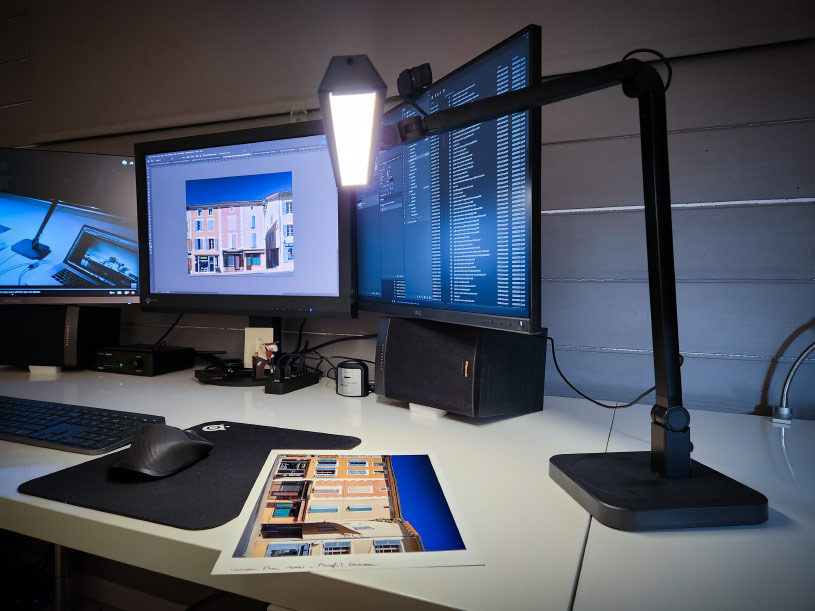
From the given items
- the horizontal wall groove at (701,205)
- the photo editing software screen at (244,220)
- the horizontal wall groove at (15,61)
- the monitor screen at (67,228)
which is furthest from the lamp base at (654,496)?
the horizontal wall groove at (15,61)

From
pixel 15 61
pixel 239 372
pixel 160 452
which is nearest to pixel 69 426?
pixel 160 452

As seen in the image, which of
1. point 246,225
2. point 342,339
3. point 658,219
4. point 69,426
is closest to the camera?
point 658,219

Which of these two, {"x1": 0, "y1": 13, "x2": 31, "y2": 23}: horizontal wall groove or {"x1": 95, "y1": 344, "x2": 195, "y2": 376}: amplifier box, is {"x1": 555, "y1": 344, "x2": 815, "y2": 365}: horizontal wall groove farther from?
{"x1": 0, "y1": 13, "x2": 31, "y2": 23}: horizontal wall groove

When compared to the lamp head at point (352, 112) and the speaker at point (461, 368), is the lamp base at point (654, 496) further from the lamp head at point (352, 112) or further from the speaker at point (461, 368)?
the lamp head at point (352, 112)

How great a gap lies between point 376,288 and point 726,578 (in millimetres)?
783

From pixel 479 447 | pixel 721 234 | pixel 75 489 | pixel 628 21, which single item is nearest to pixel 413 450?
pixel 479 447

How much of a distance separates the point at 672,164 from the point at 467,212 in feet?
1.54

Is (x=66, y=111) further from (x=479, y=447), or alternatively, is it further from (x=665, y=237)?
(x=665, y=237)

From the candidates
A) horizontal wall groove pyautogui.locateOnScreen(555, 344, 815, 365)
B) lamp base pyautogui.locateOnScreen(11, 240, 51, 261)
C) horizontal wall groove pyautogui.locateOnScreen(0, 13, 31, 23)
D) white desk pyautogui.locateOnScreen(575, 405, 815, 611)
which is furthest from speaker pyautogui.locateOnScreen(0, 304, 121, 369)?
white desk pyautogui.locateOnScreen(575, 405, 815, 611)

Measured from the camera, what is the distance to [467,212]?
31.7 inches

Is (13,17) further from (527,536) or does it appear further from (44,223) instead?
(527,536)

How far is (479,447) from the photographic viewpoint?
729 mm

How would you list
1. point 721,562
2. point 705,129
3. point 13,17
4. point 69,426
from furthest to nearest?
point 13,17, point 705,129, point 69,426, point 721,562

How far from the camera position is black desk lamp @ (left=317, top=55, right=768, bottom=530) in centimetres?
50
